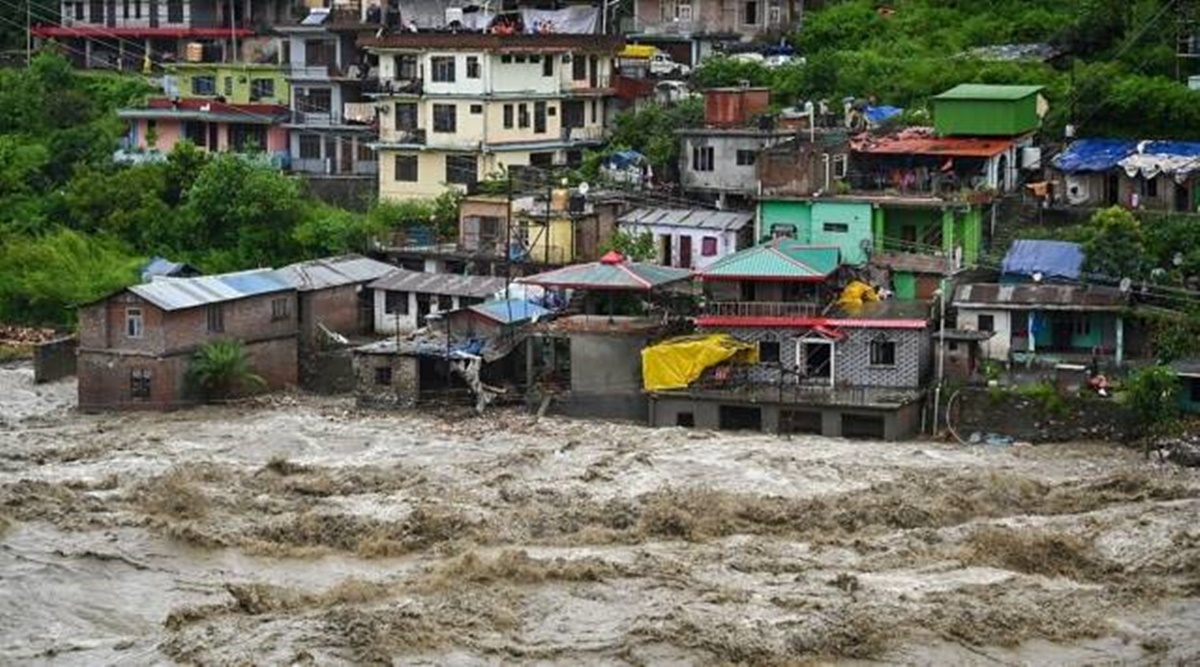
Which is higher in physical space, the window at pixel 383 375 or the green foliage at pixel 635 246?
the green foliage at pixel 635 246

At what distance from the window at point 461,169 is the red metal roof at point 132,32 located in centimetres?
1444

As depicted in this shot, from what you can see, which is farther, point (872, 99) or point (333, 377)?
point (872, 99)

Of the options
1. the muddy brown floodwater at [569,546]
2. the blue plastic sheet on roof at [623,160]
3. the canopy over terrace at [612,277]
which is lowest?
the muddy brown floodwater at [569,546]

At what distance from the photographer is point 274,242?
169 feet

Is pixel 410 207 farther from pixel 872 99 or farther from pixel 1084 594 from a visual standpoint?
pixel 1084 594

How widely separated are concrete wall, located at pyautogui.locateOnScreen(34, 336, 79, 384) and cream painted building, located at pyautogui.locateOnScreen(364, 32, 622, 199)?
1057 centimetres

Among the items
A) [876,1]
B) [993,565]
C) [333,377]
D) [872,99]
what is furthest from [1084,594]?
[876,1]

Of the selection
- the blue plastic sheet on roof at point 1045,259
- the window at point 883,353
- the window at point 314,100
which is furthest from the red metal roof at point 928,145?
the window at point 314,100

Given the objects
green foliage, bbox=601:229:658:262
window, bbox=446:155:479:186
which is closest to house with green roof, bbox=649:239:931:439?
green foliage, bbox=601:229:658:262

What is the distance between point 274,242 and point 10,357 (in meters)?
7.00

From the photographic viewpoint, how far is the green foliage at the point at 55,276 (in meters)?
49.5

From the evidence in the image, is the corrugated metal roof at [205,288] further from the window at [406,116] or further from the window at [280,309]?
the window at [406,116]

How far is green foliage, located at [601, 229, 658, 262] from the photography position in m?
47.0

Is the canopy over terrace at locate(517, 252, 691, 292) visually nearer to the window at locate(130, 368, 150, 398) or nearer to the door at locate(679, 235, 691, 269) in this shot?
the door at locate(679, 235, 691, 269)
